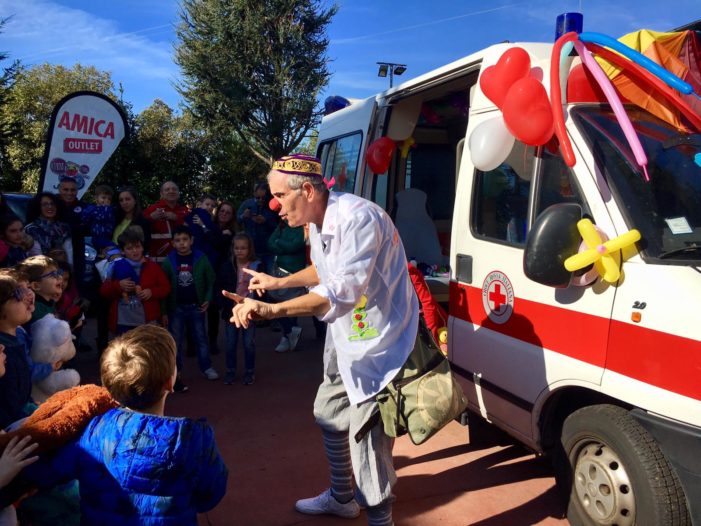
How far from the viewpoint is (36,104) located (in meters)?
26.9

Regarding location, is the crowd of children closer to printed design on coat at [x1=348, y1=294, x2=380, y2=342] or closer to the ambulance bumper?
printed design on coat at [x1=348, y1=294, x2=380, y2=342]

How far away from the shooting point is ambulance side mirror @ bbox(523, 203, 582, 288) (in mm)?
2635

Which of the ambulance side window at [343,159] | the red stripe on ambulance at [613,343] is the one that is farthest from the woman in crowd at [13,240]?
the red stripe on ambulance at [613,343]

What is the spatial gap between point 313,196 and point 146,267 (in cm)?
334

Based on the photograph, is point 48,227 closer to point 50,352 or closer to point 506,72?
point 50,352

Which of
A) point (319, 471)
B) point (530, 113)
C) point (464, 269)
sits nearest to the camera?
point (530, 113)

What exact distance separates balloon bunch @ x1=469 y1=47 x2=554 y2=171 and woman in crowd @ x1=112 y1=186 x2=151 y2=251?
3981 mm

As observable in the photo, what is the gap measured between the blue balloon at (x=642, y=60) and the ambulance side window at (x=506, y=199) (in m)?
0.62

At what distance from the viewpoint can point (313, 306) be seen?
2346 mm

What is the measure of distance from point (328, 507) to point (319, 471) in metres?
0.60

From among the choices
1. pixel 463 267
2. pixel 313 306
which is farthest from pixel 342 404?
pixel 463 267

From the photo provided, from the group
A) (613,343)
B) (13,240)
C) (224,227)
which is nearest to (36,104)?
(224,227)

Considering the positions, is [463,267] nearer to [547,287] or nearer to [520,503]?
[547,287]

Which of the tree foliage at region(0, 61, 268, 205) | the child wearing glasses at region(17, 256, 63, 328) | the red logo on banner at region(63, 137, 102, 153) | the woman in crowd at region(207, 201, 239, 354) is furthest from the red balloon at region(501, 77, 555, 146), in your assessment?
the tree foliage at region(0, 61, 268, 205)
